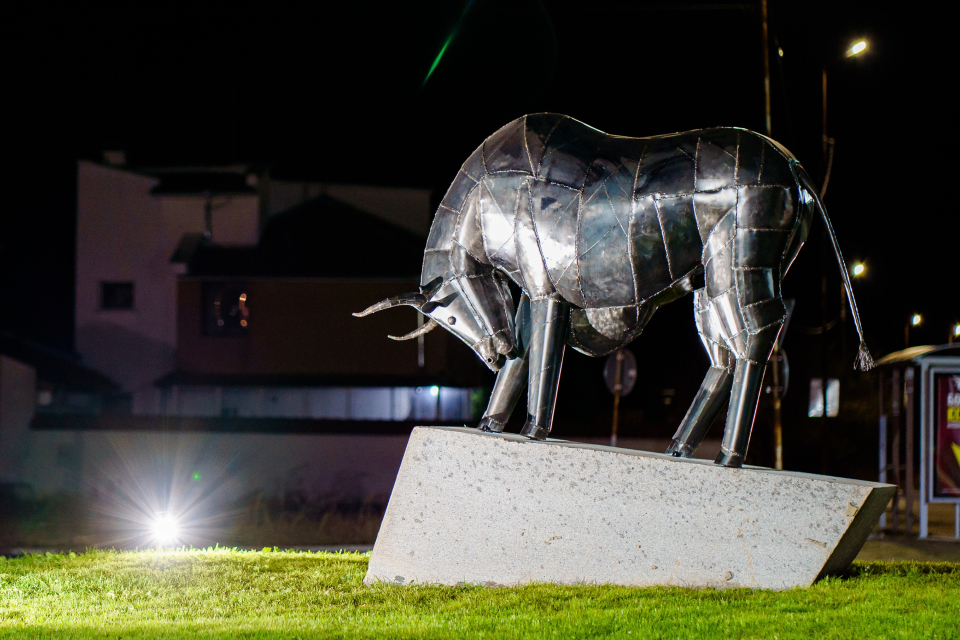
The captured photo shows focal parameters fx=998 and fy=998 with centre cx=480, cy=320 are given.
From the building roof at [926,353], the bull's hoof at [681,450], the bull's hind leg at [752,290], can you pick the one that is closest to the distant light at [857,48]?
the building roof at [926,353]

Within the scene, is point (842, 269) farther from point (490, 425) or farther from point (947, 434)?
point (947, 434)

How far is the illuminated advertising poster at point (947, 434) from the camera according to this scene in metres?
12.5

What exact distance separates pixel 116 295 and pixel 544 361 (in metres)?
22.6

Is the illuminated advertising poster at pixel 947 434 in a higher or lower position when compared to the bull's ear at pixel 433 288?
lower

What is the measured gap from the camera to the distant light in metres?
12.9

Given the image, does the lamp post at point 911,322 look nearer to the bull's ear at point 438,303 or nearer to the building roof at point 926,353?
the building roof at point 926,353

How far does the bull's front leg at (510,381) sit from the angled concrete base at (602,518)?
364 millimetres

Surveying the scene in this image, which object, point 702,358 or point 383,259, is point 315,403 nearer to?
point 383,259

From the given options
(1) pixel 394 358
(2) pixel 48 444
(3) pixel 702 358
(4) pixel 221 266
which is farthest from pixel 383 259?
(3) pixel 702 358

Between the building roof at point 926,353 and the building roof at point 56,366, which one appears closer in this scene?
the building roof at point 926,353

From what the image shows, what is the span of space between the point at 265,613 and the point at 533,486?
1924mm

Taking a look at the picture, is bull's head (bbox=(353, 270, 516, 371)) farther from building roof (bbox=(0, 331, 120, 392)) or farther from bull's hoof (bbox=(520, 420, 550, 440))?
building roof (bbox=(0, 331, 120, 392))

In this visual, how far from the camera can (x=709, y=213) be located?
6.59 meters

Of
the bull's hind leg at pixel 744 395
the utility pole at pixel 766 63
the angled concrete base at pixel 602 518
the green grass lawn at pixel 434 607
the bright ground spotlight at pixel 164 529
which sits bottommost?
the bright ground spotlight at pixel 164 529
